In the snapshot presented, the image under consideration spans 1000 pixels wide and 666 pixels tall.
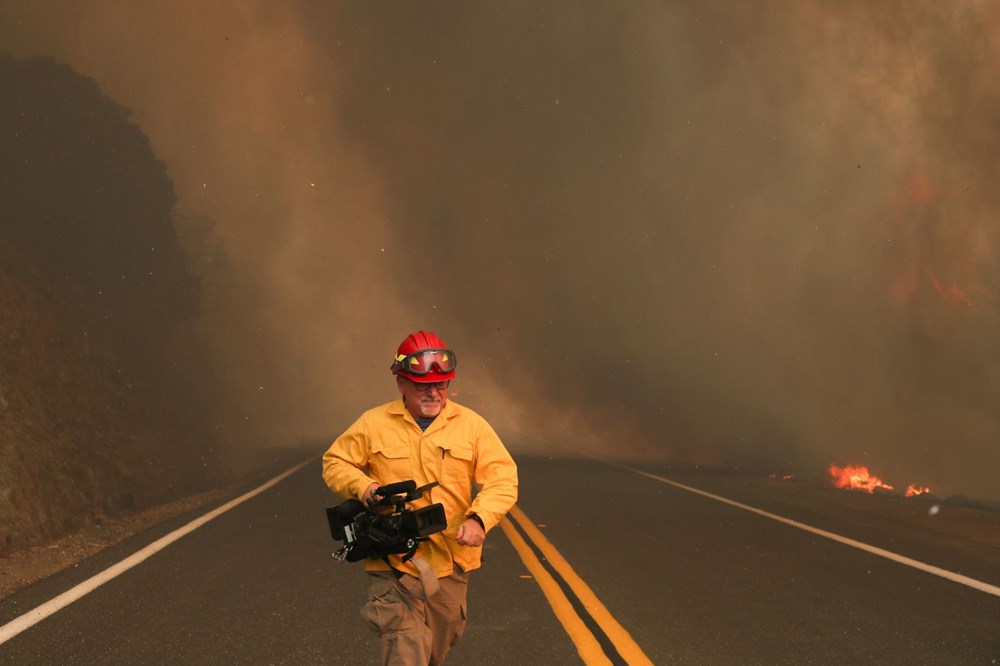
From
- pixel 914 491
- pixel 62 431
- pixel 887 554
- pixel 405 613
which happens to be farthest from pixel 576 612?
pixel 914 491

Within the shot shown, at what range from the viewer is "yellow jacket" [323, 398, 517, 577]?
13.0 ft

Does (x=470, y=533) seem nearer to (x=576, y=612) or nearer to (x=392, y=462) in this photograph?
Result: (x=392, y=462)

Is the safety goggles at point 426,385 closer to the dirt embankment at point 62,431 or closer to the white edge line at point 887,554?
the white edge line at point 887,554

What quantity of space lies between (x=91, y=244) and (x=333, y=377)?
263ft

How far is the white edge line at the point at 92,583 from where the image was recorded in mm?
6680

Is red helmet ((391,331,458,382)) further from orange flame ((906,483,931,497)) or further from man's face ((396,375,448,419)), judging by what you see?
orange flame ((906,483,931,497))

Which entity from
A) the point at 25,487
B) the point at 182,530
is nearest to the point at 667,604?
the point at 182,530

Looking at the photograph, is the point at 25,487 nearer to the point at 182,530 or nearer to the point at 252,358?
the point at 182,530

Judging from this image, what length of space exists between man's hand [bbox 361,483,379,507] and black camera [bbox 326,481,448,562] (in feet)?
0.06

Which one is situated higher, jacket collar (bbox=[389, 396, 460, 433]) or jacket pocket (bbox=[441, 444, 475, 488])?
jacket collar (bbox=[389, 396, 460, 433])

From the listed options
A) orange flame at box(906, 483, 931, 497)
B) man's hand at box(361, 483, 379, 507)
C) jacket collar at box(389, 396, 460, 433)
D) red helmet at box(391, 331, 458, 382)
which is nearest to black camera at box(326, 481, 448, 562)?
man's hand at box(361, 483, 379, 507)

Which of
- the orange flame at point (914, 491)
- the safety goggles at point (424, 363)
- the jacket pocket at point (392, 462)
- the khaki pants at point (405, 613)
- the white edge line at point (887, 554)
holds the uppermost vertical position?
the safety goggles at point (424, 363)

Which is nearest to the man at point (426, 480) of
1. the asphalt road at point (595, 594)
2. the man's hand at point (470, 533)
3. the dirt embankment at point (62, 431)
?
the man's hand at point (470, 533)

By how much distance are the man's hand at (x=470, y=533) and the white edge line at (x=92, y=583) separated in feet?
12.7
